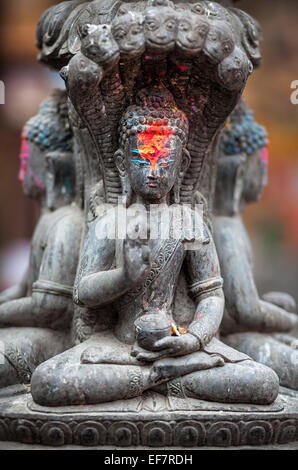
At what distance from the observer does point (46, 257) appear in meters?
3.16

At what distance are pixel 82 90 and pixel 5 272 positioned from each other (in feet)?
15.3

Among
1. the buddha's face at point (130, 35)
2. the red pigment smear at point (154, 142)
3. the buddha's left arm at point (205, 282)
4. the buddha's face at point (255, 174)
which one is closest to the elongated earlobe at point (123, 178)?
the red pigment smear at point (154, 142)

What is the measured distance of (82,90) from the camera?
2.69 metres

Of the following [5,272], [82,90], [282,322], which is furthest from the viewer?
[5,272]

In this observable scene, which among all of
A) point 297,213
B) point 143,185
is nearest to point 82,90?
point 143,185

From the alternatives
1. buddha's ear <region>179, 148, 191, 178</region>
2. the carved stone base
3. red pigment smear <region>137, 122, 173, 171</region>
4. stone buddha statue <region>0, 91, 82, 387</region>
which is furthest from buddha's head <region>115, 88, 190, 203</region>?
the carved stone base

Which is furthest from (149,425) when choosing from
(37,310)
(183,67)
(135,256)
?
(183,67)

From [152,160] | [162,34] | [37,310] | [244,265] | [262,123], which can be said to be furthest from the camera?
[262,123]

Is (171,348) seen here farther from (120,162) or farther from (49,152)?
(49,152)

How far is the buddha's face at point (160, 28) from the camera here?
2617 mm

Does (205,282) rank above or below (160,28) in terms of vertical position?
below

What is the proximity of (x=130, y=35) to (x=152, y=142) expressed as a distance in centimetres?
49

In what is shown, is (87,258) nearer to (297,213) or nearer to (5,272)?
(5,272)

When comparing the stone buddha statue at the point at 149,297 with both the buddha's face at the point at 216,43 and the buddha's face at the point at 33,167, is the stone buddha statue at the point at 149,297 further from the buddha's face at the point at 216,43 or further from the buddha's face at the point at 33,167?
the buddha's face at the point at 33,167
